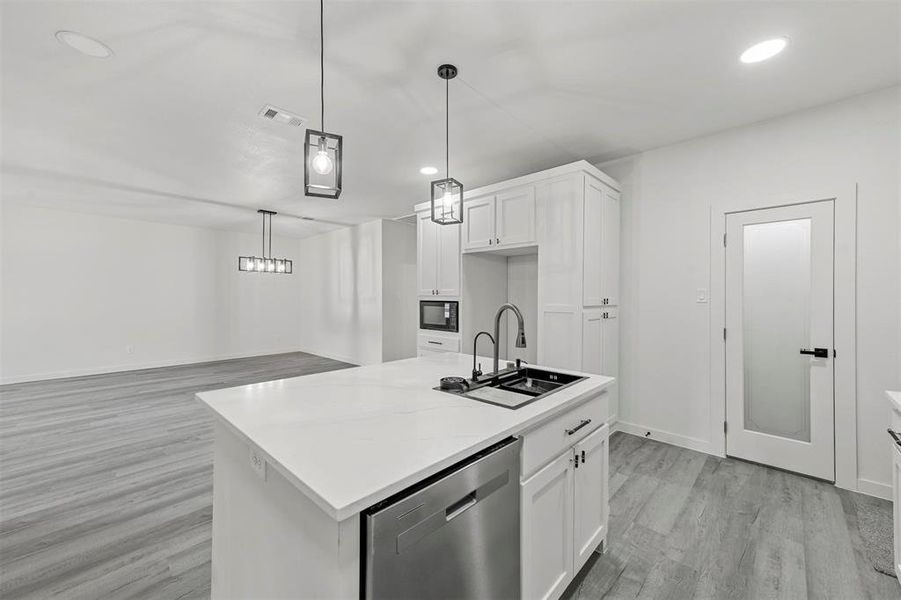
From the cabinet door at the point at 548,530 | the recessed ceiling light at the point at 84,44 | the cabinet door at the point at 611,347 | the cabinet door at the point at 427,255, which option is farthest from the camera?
the cabinet door at the point at 427,255

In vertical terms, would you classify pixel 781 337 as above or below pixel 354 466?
above

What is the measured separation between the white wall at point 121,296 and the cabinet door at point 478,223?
242 inches

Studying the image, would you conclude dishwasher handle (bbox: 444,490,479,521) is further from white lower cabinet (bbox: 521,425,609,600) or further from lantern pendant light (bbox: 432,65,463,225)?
lantern pendant light (bbox: 432,65,463,225)

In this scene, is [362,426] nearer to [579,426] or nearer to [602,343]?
[579,426]

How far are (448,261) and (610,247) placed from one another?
65.9 inches

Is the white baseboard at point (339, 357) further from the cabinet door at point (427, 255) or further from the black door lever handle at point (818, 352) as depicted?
the black door lever handle at point (818, 352)

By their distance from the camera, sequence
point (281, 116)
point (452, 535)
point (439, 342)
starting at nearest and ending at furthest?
point (452, 535)
point (281, 116)
point (439, 342)

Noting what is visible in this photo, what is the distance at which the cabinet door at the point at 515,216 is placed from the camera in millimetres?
3436

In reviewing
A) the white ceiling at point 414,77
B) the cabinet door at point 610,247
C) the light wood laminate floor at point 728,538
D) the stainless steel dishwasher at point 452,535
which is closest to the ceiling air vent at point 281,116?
the white ceiling at point 414,77

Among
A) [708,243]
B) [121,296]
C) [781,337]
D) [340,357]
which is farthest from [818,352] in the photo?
[121,296]

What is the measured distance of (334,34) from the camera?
1975 millimetres

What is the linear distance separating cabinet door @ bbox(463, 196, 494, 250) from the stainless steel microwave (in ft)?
2.24

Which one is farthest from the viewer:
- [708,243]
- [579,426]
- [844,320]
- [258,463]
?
[708,243]

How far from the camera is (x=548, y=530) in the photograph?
1.49m
